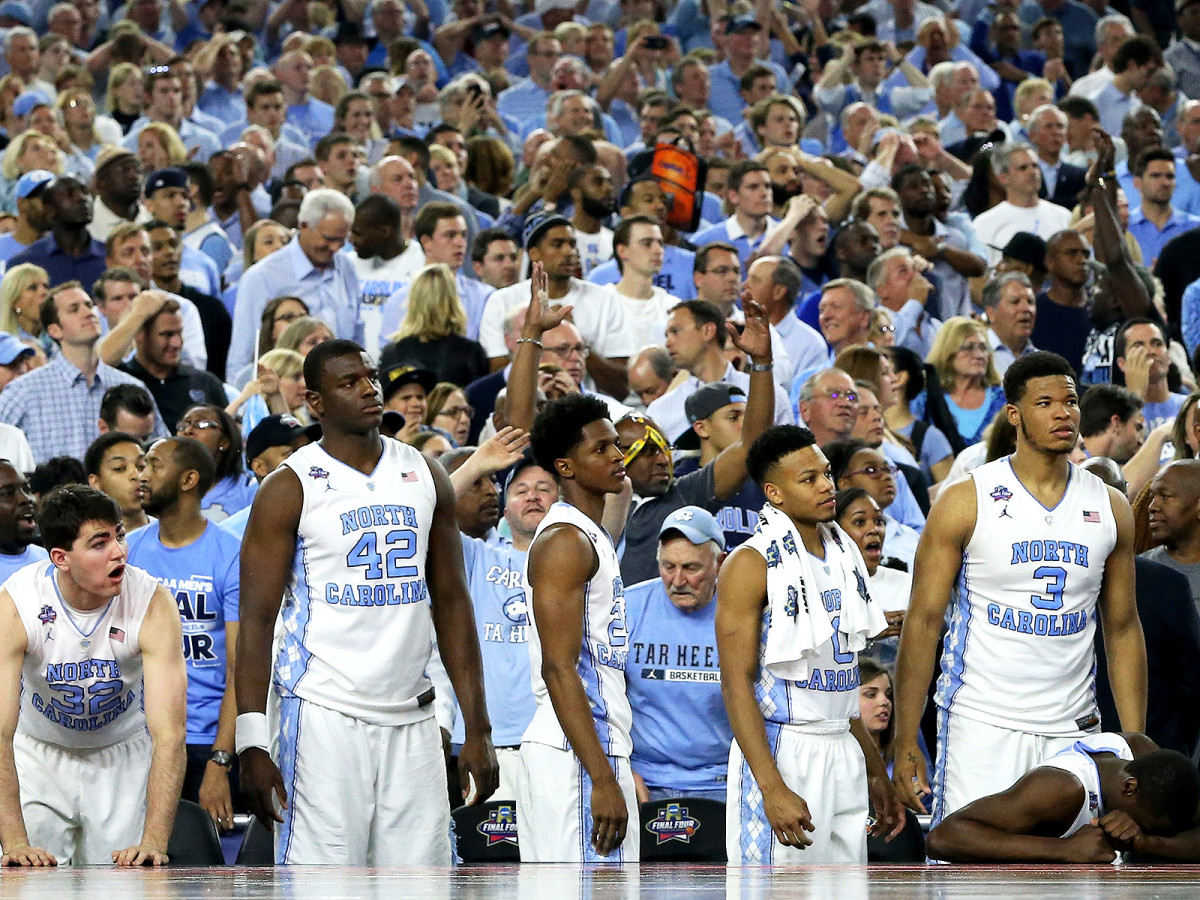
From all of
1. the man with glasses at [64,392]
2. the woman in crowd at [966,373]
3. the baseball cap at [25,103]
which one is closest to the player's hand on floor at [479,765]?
the man with glasses at [64,392]

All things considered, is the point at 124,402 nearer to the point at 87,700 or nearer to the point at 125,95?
the point at 87,700

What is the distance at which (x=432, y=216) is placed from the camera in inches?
451

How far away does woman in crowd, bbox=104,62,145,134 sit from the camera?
51.4 ft

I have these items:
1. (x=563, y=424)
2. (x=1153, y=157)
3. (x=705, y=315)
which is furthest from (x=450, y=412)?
(x=1153, y=157)

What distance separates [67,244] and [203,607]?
480cm

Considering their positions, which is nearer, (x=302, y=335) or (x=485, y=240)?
(x=302, y=335)

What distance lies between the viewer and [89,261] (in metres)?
11.7

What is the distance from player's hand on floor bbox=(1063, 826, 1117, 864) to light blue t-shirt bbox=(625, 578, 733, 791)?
1.68 m

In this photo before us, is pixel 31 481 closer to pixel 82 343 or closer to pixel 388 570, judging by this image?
pixel 82 343

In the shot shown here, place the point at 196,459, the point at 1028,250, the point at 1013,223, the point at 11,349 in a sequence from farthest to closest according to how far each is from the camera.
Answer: the point at 1013,223
the point at 1028,250
the point at 11,349
the point at 196,459

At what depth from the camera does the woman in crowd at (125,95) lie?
15656mm

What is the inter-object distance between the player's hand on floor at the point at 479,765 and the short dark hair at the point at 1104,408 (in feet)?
12.8

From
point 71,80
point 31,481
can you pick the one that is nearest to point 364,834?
point 31,481

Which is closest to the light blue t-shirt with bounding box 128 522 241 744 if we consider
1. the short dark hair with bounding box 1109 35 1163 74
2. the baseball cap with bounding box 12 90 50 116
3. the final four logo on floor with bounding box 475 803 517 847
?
the final four logo on floor with bounding box 475 803 517 847
